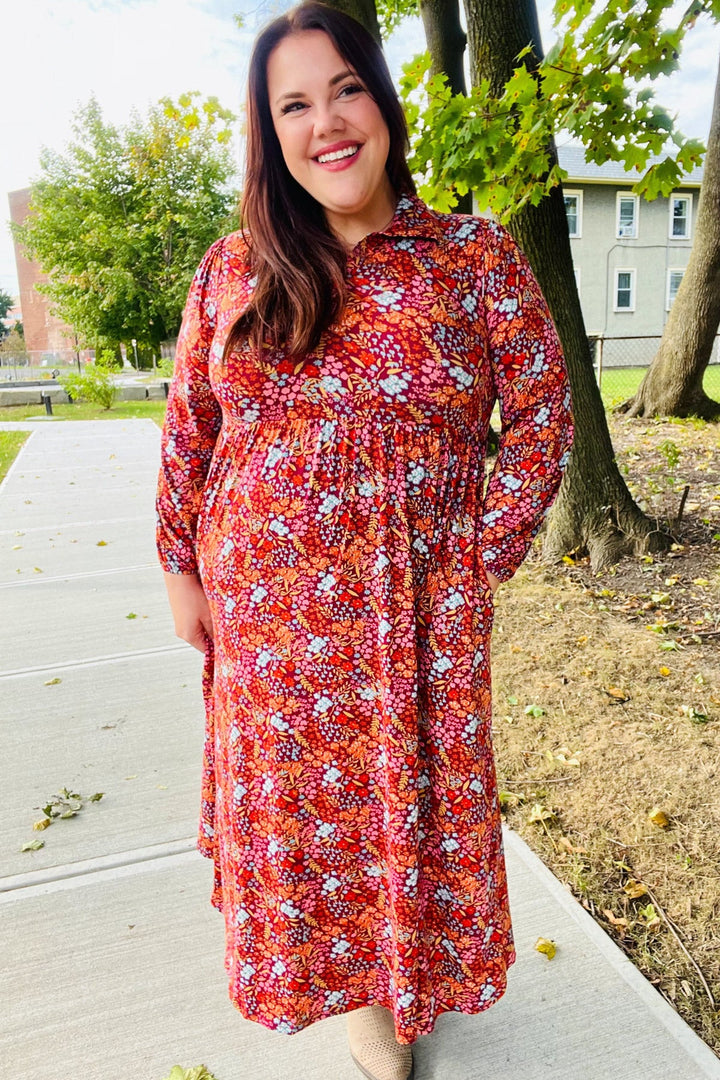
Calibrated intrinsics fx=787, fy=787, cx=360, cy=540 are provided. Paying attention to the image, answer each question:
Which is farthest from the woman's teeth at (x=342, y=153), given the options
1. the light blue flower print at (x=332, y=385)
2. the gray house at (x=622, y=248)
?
the gray house at (x=622, y=248)

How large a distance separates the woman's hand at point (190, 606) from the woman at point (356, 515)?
0.12 metres

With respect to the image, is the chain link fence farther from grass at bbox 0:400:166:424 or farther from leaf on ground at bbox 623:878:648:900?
leaf on ground at bbox 623:878:648:900

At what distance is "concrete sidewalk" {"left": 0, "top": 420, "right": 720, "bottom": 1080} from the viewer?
1.77 metres

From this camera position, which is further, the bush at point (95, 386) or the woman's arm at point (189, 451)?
the bush at point (95, 386)

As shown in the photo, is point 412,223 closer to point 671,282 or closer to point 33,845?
point 33,845

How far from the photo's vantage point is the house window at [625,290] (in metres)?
27.7

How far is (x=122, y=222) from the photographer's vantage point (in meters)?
28.8

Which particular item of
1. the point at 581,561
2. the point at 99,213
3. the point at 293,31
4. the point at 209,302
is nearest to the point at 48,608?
the point at 581,561

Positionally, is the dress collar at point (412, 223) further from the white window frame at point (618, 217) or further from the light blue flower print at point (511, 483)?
the white window frame at point (618, 217)

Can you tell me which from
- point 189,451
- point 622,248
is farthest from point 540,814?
point 622,248

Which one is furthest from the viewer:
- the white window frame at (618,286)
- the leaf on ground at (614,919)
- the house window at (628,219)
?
the white window frame at (618,286)

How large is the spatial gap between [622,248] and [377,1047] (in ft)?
96.4

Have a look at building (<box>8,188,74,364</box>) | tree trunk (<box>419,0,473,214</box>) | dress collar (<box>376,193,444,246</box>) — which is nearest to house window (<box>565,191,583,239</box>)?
tree trunk (<box>419,0,473,214</box>)

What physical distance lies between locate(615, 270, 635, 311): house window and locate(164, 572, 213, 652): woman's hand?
29.0 metres
